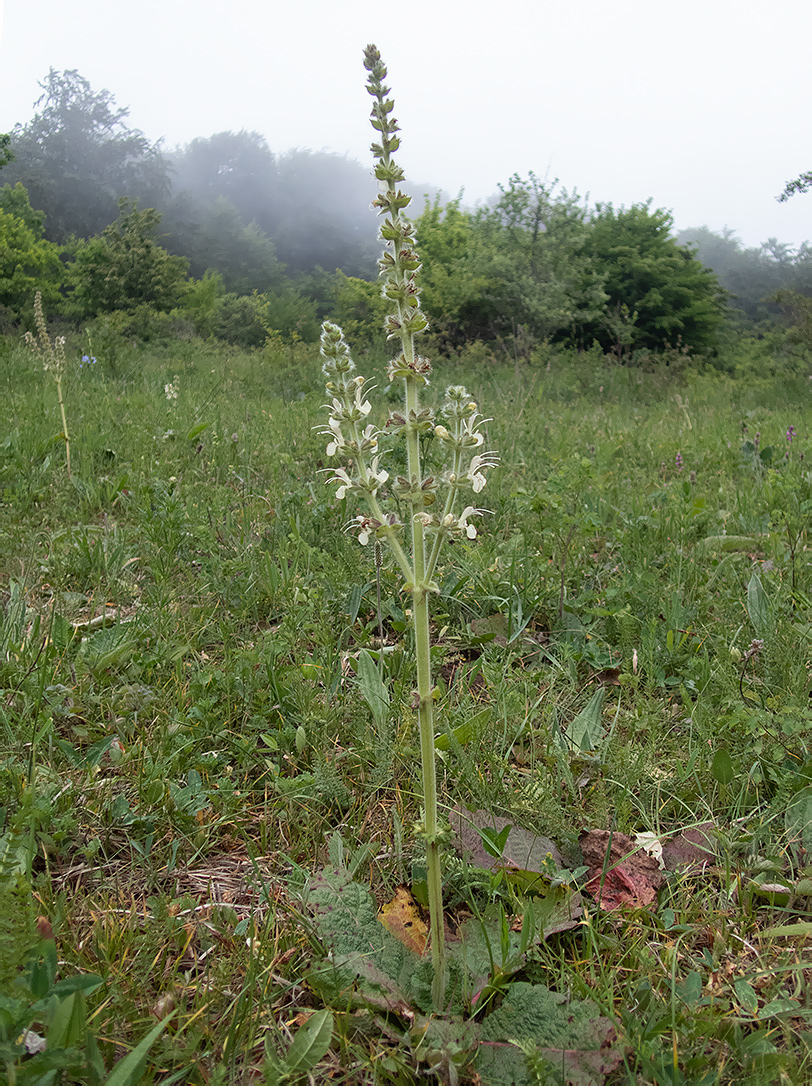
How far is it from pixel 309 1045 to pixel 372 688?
1.03 m

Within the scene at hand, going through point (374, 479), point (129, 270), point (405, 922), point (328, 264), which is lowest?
point (405, 922)

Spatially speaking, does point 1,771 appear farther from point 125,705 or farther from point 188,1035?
point 188,1035

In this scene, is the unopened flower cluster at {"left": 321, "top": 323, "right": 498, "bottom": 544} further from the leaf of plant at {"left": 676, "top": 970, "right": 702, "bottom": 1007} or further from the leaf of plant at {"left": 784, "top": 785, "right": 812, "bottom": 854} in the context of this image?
the leaf of plant at {"left": 784, "top": 785, "right": 812, "bottom": 854}

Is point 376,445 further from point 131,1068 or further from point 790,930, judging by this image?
point 790,930

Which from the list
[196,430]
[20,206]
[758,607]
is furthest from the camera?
[20,206]

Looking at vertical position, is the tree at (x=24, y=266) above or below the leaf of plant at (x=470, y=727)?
above

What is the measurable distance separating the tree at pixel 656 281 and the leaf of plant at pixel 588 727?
27735mm

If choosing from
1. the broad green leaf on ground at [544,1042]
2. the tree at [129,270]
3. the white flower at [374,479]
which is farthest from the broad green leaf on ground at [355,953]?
the tree at [129,270]

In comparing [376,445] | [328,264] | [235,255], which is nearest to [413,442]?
[376,445]

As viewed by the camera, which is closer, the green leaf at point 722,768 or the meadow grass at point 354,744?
the meadow grass at point 354,744

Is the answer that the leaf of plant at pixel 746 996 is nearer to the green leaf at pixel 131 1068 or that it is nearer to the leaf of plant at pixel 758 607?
the green leaf at pixel 131 1068

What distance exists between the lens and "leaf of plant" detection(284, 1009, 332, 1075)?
115 cm

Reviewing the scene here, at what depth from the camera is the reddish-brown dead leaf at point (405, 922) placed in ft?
4.70

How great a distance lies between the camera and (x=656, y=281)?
91.4 ft
